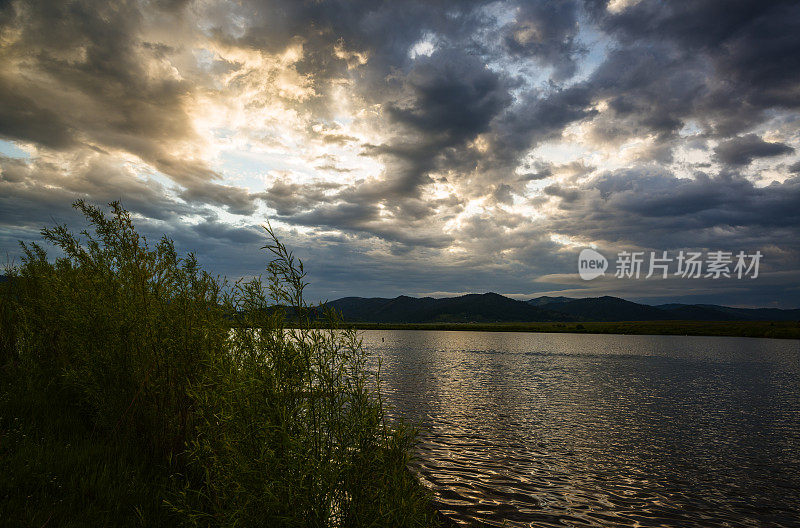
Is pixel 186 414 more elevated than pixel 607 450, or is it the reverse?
pixel 186 414

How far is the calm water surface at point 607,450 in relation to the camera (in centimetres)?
1614

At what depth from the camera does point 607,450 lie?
24.0 meters

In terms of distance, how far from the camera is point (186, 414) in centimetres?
1073

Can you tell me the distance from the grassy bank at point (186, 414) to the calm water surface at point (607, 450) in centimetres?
1037

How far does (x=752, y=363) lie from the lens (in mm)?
74500

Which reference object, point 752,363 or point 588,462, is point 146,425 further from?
point 752,363

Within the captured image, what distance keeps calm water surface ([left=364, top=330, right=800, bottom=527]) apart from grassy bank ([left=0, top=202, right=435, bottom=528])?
10.4m

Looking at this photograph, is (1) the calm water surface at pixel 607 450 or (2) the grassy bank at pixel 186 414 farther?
(1) the calm water surface at pixel 607 450

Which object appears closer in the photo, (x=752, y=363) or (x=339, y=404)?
(x=339, y=404)

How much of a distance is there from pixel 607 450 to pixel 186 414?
81.6ft

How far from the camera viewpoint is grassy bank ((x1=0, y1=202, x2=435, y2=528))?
6.56 metres

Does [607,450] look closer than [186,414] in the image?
No

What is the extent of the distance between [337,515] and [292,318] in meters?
3.67

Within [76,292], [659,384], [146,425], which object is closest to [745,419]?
[659,384]
